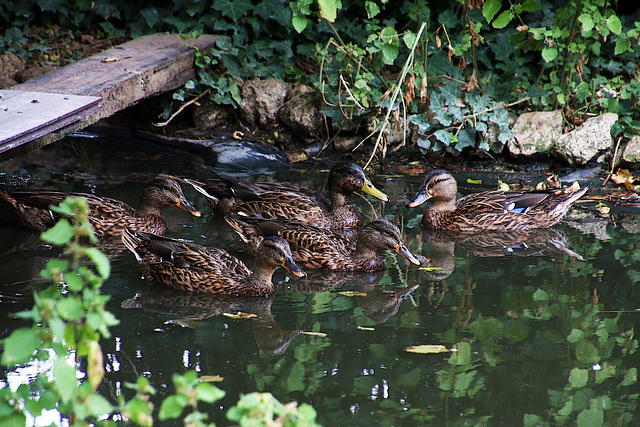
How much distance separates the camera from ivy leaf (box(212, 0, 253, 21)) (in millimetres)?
10703

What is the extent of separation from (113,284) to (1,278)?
886 millimetres

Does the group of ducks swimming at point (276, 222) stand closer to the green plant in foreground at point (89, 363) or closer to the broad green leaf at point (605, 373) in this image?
the broad green leaf at point (605, 373)

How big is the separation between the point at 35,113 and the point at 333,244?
306 cm

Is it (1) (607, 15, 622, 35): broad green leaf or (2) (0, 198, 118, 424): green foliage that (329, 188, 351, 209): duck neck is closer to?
(1) (607, 15, 622, 35): broad green leaf

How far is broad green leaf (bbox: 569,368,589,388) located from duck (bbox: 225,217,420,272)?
217 cm

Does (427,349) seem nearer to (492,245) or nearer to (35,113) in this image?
(492,245)

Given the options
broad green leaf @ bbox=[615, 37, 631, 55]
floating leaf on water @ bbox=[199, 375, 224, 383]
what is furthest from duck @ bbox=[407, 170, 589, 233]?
floating leaf on water @ bbox=[199, 375, 224, 383]

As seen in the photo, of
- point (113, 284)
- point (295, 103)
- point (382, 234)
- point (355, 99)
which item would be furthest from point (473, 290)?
point (295, 103)

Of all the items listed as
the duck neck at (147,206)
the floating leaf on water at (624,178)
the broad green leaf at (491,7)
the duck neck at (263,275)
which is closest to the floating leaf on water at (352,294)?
the duck neck at (263,275)

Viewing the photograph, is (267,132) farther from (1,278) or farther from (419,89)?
(1,278)

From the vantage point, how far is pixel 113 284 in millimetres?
5660

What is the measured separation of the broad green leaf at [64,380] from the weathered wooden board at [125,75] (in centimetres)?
394

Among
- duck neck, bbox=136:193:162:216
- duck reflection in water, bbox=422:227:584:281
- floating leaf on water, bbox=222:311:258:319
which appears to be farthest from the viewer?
duck neck, bbox=136:193:162:216

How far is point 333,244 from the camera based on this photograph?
653 cm
